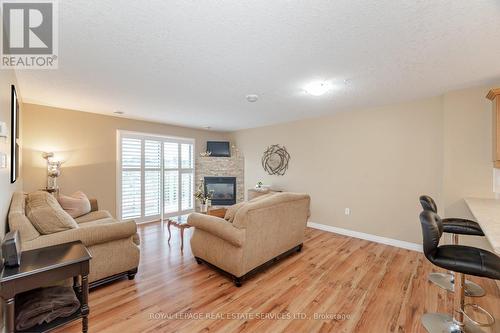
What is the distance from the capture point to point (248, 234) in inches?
93.5

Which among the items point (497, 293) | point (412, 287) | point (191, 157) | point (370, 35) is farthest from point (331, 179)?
point (191, 157)

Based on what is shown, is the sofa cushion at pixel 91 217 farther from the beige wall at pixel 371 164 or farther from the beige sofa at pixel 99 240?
the beige wall at pixel 371 164

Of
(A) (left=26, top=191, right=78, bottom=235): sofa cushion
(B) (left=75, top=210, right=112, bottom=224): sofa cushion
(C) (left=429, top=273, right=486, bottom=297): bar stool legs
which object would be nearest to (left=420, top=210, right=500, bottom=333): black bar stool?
(C) (left=429, top=273, right=486, bottom=297): bar stool legs

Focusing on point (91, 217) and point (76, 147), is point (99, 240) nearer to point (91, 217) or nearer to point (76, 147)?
point (91, 217)

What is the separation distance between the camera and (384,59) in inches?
83.6

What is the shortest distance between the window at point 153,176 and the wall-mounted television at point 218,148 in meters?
0.53

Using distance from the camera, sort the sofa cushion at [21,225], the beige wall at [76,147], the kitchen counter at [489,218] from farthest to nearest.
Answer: the beige wall at [76,147] < the sofa cushion at [21,225] < the kitchen counter at [489,218]

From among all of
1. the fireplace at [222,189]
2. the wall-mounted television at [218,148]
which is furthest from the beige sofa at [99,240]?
the wall-mounted television at [218,148]

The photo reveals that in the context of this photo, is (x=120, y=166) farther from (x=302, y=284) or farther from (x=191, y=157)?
(x=302, y=284)

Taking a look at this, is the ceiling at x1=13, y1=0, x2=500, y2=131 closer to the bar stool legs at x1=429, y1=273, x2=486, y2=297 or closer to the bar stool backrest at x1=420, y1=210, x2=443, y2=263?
the bar stool backrest at x1=420, y1=210, x2=443, y2=263

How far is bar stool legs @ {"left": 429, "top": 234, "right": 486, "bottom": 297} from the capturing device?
7.20ft

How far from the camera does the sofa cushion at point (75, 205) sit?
3229 mm

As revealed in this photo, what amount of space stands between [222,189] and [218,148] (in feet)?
3.98

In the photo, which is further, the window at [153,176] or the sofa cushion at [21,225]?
the window at [153,176]
